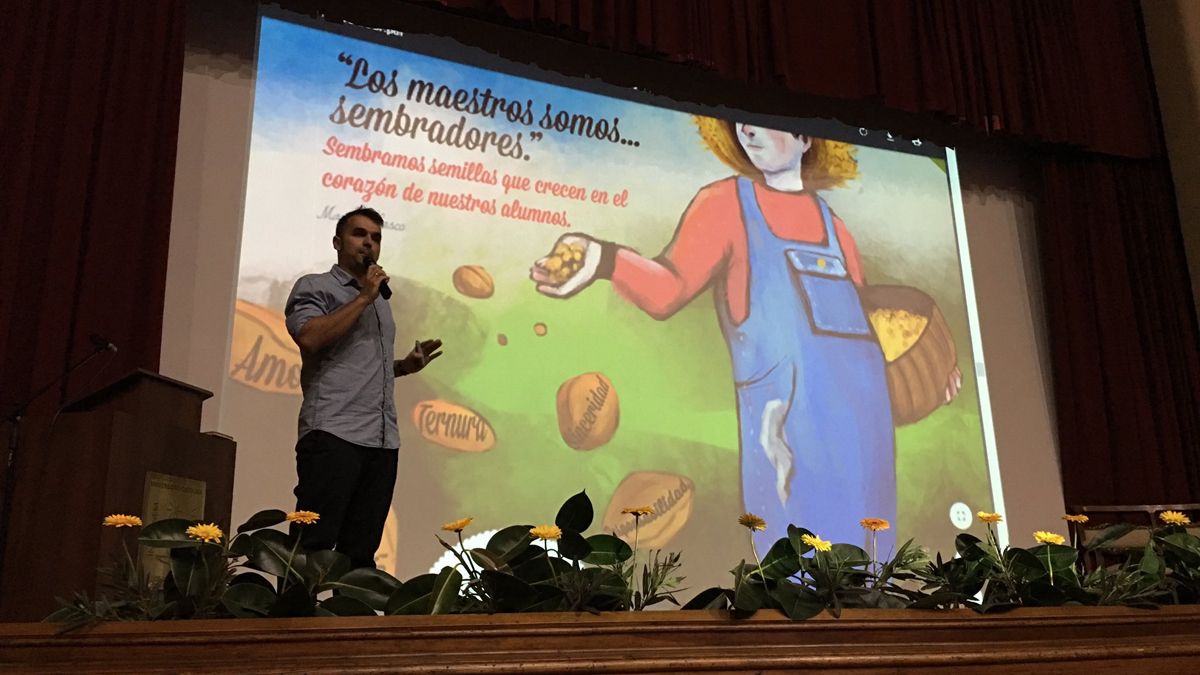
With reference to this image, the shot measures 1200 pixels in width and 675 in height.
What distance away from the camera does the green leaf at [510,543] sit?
1.04 meters

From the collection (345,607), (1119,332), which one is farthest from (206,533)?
(1119,332)

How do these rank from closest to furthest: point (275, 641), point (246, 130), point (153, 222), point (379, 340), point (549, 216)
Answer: point (275, 641), point (379, 340), point (153, 222), point (246, 130), point (549, 216)

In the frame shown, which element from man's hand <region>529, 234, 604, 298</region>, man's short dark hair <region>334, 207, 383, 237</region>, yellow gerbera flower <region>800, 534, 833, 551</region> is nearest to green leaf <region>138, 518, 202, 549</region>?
yellow gerbera flower <region>800, 534, 833, 551</region>

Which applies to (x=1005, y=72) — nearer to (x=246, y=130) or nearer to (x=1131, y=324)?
(x=1131, y=324)

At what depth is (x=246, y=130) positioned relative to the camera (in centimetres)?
301

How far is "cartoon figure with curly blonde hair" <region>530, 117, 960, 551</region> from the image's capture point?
3.41 meters

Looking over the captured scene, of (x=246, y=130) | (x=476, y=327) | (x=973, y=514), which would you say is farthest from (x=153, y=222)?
(x=973, y=514)

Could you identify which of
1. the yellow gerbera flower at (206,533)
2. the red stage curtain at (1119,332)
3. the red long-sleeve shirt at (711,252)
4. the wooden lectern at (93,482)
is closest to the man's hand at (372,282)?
the wooden lectern at (93,482)

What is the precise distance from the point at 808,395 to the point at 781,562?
99.9 inches

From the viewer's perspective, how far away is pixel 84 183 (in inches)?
110

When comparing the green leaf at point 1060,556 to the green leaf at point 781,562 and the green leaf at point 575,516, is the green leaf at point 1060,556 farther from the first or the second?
the green leaf at point 575,516

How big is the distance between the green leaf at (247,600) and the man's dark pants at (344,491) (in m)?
0.85

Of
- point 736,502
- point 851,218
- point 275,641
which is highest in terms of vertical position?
point 851,218

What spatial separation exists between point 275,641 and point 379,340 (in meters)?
1.30
